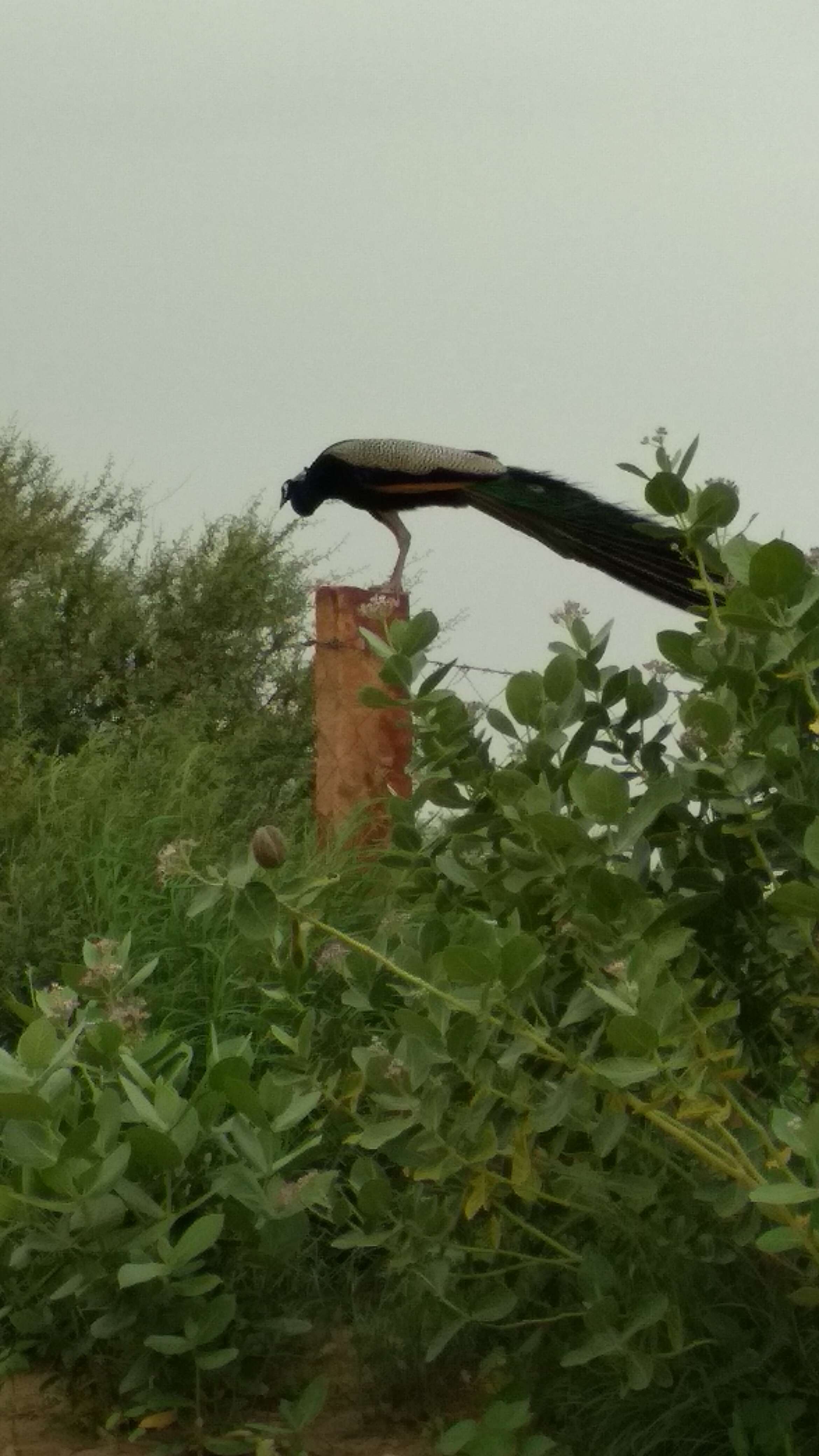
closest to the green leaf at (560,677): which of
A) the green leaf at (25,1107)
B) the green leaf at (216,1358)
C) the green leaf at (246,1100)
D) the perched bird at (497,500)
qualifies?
the green leaf at (246,1100)

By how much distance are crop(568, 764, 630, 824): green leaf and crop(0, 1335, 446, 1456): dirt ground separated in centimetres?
129

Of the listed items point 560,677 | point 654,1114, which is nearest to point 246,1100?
point 654,1114

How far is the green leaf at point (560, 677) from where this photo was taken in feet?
9.95

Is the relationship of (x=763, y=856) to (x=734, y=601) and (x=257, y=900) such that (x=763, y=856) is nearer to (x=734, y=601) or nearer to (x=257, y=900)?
(x=734, y=601)

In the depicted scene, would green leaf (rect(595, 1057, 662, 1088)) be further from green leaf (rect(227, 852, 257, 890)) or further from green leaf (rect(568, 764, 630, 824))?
green leaf (rect(227, 852, 257, 890))

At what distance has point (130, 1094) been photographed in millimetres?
2977

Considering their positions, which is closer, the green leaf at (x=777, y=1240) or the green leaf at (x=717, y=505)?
the green leaf at (x=777, y=1240)

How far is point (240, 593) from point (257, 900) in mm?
6238

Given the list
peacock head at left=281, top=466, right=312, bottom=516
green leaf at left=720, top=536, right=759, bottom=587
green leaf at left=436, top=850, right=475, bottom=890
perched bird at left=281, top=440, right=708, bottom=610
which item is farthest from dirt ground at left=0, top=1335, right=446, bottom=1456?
peacock head at left=281, top=466, right=312, bottom=516

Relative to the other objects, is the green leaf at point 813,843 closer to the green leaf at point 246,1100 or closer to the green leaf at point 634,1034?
the green leaf at point 634,1034

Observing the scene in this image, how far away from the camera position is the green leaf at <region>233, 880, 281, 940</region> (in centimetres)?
277

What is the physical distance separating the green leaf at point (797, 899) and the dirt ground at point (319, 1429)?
1297 millimetres

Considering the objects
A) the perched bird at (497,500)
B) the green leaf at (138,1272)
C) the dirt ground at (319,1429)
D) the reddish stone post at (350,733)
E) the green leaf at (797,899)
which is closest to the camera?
the green leaf at (797,899)

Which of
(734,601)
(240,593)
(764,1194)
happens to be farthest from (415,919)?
(240,593)
